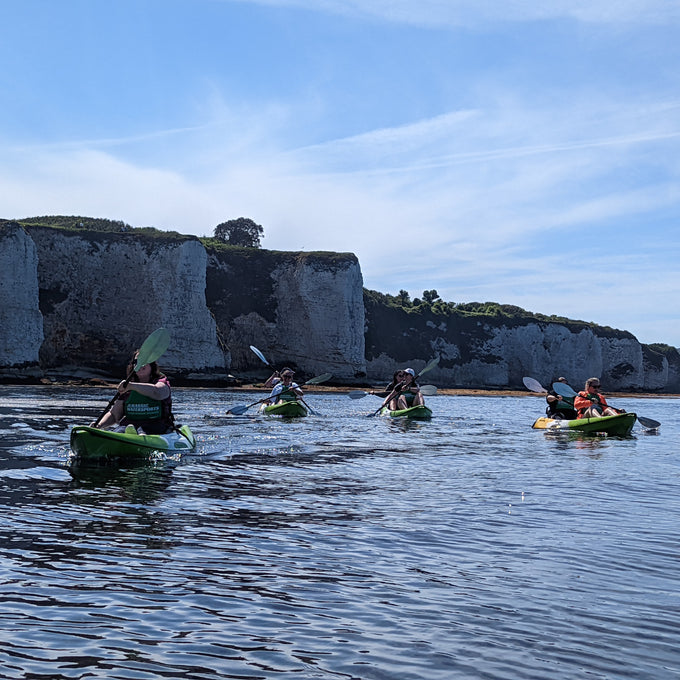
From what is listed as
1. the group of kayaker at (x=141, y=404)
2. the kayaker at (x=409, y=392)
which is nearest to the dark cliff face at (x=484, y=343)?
the kayaker at (x=409, y=392)

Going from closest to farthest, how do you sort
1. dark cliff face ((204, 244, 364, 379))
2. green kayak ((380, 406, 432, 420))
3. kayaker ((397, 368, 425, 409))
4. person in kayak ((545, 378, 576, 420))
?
person in kayak ((545, 378, 576, 420)) < green kayak ((380, 406, 432, 420)) < kayaker ((397, 368, 425, 409)) < dark cliff face ((204, 244, 364, 379))

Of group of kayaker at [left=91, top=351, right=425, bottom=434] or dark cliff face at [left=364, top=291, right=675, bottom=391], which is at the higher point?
dark cliff face at [left=364, top=291, right=675, bottom=391]

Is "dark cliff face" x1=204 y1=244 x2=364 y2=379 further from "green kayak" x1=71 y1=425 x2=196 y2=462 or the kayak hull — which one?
"green kayak" x1=71 y1=425 x2=196 y2=462

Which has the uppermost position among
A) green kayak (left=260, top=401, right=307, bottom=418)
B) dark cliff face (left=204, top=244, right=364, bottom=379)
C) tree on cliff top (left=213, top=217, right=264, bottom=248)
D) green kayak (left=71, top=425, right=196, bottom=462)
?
tree on cliff top (left=213, top=217, right=264, bottom=248)

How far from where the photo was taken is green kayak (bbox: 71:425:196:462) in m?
11.7

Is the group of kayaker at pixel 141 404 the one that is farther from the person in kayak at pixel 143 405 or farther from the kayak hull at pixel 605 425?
the kayak hull at pixel 605 425

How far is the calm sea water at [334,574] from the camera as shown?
412 centimetres

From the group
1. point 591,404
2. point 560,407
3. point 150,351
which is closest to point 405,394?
point 560,407

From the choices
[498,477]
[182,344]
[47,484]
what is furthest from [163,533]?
[182,344]

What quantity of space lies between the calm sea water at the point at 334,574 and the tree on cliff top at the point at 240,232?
328 feet

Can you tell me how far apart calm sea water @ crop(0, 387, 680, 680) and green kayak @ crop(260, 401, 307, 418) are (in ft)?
46.4

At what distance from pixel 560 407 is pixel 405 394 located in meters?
5.86

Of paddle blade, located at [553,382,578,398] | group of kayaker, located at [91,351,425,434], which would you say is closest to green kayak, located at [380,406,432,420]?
paddle blade, located at [553,382,578,398]

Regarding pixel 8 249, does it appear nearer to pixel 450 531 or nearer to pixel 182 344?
pixel 182 344
